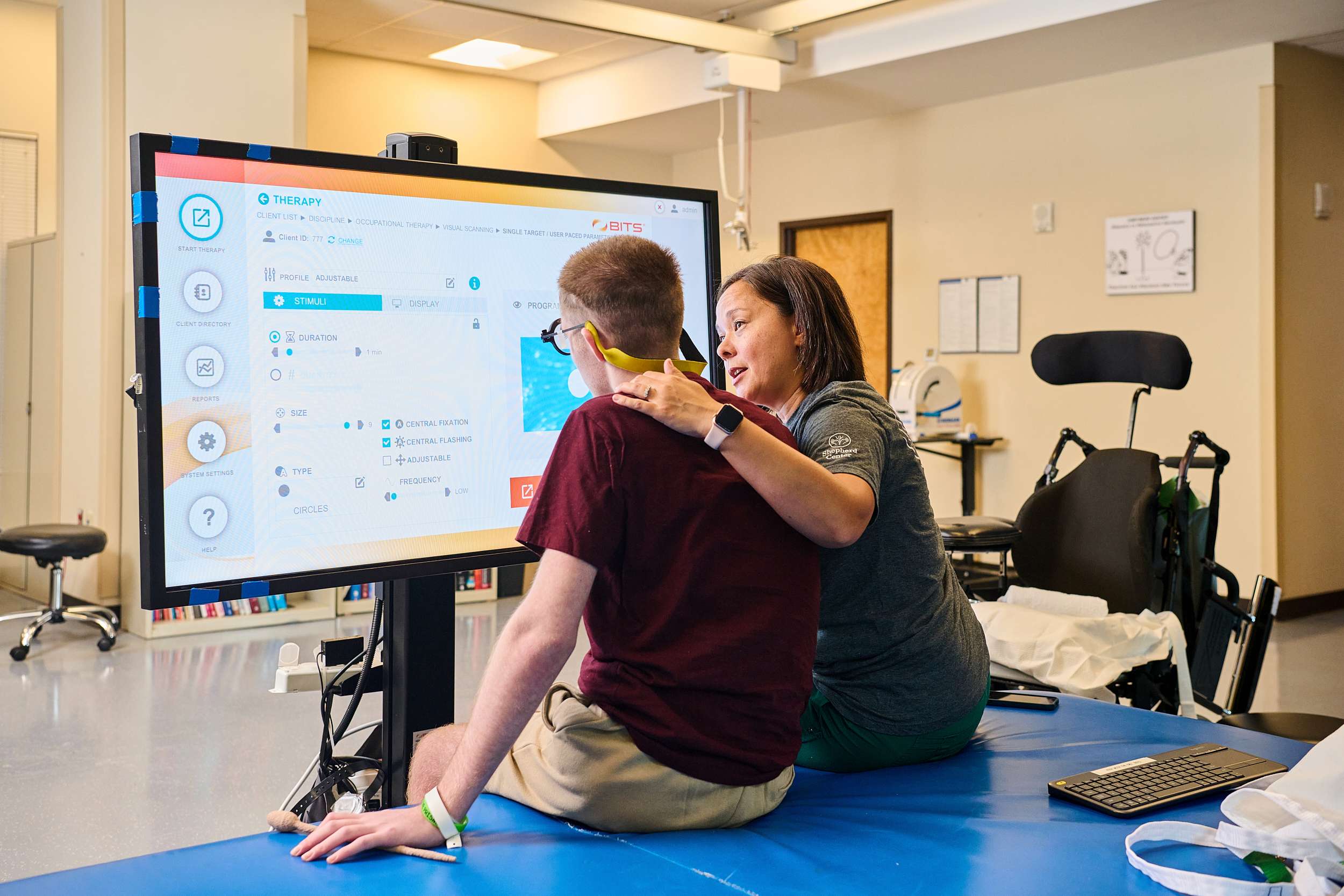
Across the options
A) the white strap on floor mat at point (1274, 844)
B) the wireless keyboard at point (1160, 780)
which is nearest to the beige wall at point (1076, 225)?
the wireless keyboard at point (1160, 780)

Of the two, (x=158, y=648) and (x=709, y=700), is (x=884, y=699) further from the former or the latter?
(x=158, y=648)

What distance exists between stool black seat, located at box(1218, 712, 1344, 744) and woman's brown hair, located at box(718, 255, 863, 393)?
1256 millimetres

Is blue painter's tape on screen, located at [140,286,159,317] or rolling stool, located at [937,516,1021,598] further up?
blue painter's tape on screen, located at [140,286,159,317]

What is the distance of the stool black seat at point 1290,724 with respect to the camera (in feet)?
8.21

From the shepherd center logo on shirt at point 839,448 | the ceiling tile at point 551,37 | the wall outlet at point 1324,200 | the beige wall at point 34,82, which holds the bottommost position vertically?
the shepherd center logo on shirt at point 839,448

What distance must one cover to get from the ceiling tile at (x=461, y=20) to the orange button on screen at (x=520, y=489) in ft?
15.5

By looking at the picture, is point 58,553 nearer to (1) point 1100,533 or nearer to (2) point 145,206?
(2) point 145,206

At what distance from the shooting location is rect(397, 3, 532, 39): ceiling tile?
634 cm

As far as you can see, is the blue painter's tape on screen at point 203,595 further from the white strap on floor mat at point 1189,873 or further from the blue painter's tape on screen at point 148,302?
the white strap on floor mat at point 1189,873

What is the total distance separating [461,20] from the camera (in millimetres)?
6555

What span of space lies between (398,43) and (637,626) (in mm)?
6338

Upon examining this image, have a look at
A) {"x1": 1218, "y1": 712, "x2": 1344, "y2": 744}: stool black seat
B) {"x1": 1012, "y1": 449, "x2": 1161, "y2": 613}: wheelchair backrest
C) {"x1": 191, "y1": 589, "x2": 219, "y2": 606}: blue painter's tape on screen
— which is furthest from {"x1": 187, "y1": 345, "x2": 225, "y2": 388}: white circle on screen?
{"x1": 1012, "y1": 449, "x2": 1161, "y2": 613}: wheelchair backrest

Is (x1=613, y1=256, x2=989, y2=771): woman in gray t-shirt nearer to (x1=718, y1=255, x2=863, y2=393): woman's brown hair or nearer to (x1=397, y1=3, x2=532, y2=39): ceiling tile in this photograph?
(x1=718, y1=255, x2=863, y2=393): woman's brown hair

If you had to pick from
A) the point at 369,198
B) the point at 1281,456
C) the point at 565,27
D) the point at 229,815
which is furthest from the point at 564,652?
the point at 565,27
